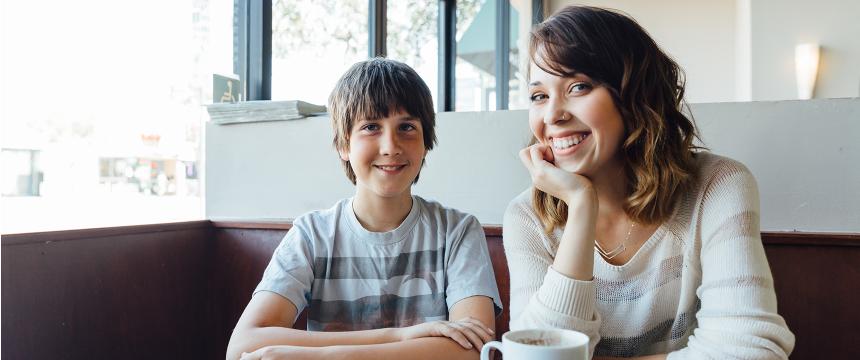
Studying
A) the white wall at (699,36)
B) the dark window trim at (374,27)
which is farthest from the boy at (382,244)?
the white wall at (699,36)

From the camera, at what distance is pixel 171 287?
195 cm

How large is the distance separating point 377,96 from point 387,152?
134 mm

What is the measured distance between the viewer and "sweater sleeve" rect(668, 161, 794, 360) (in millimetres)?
895

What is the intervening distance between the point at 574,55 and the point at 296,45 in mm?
1554

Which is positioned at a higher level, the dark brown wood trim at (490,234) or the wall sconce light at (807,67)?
the wall sconce light at (807,67)

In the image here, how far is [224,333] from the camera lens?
2.10m

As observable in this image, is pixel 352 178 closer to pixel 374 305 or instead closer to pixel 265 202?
pixel 374 305

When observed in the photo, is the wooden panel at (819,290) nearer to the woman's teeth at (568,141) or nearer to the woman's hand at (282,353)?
the woman's teeth at (568,141)

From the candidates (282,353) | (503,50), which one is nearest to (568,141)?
(282,353)

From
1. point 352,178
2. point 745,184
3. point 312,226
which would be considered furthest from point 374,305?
point 745,184

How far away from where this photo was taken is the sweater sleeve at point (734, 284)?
0.90 metres

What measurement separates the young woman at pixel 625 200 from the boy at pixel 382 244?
0.20 m

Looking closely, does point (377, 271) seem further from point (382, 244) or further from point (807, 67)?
point (807, 67)

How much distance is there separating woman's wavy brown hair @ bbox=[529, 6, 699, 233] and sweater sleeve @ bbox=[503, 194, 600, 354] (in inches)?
7.9
